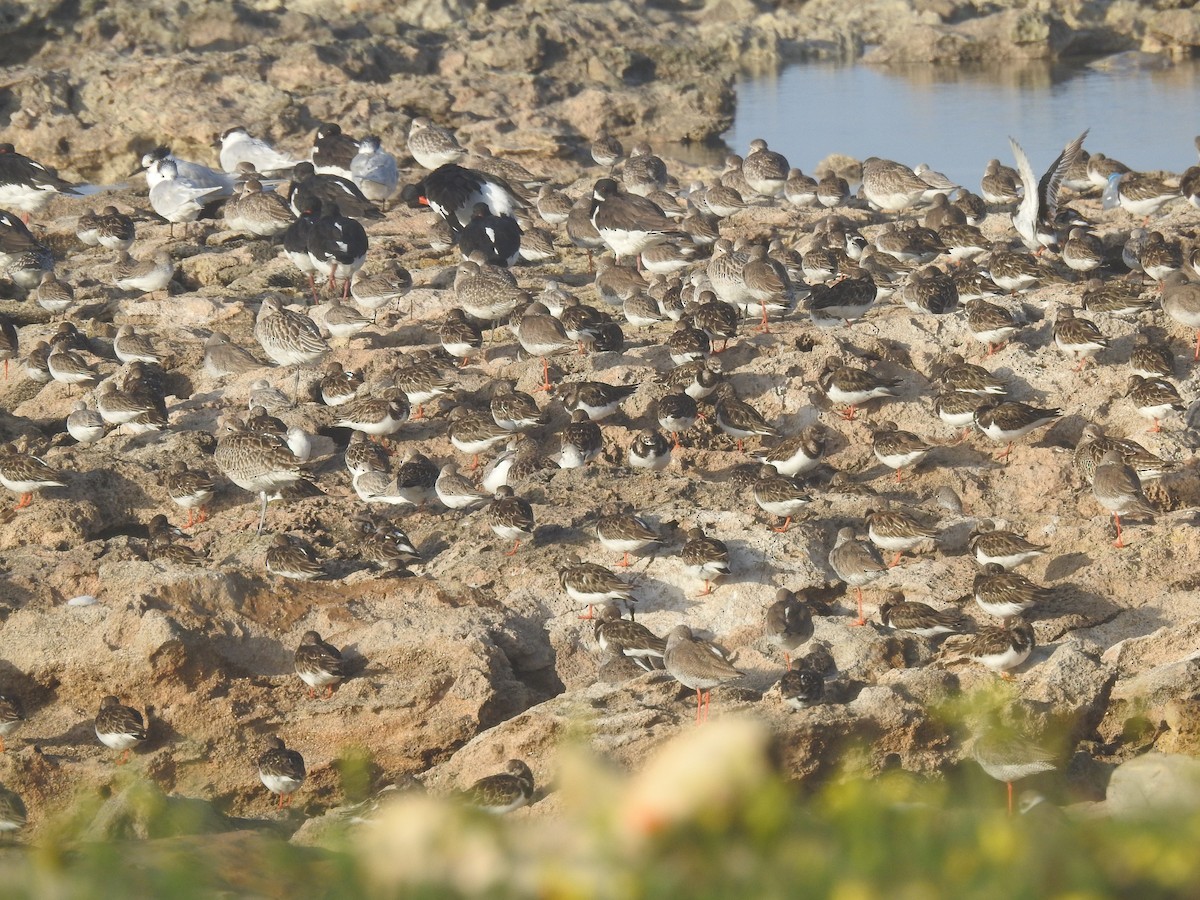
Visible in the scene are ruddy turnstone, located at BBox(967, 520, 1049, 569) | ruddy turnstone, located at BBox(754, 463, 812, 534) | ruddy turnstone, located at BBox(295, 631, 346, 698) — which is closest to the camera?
ruddy turnstone, located at BBox(295, 631, 346, 698)

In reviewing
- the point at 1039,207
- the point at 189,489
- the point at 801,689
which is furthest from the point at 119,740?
the point at 1039,207

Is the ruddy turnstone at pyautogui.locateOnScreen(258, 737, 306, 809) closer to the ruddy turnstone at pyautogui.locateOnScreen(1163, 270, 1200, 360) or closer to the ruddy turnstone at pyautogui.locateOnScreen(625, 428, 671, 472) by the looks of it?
the ruddy turnstone at pyautogui.locateOnScreen(625, 428, 671, 472)

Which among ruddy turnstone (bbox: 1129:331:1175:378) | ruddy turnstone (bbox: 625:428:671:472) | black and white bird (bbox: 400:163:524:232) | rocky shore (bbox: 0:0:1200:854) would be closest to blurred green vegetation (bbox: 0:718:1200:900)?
rocky shore (bbox: 0:0:1200:854)

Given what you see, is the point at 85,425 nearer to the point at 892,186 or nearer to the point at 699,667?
the point at 699,667

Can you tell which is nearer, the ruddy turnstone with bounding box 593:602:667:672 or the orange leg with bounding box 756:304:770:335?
the ruddy turnstone with bounding box 593:602:667:672

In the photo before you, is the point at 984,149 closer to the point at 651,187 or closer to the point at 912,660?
the point at 651,187

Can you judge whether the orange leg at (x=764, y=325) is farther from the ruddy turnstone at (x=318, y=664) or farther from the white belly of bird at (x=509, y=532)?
the ruddy turnstone at (x=318, y=664)

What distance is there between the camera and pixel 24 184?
2272 cm

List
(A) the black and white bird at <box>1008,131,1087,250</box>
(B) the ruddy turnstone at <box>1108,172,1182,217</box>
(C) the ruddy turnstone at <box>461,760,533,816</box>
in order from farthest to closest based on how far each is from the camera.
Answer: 1. (B) the ruddy turnstone at <box>1108,172,1182,217</box>
2. (A) the black and white bird at <box>1008,131,1087,250</box>
3. (C) the ruddy turnstone at <box>461,760,533,816</box>

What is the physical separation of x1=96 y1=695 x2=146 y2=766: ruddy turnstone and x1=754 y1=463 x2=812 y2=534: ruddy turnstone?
4.99 meters

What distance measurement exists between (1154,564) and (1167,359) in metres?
2.97

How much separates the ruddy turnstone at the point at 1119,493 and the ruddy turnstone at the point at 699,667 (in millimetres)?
3549

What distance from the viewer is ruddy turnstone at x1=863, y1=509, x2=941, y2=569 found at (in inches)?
480

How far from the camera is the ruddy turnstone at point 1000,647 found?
10.5 m
